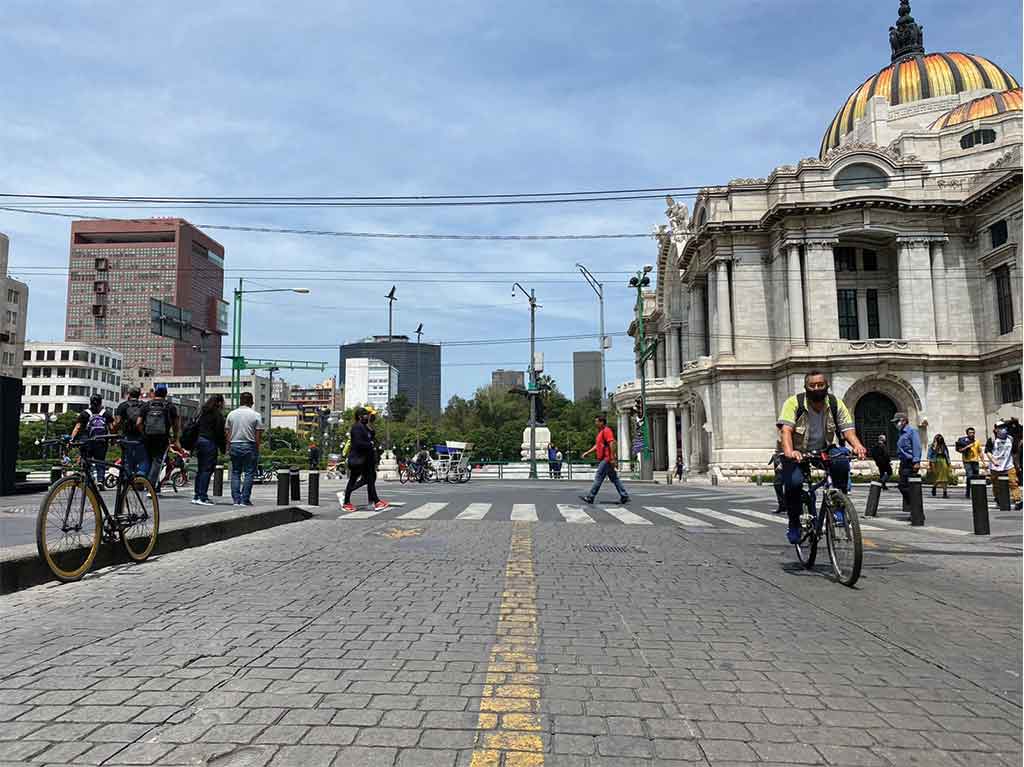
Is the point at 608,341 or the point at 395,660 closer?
the point at 395,660

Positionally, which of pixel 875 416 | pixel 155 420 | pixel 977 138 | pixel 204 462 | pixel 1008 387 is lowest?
pixel 204 462

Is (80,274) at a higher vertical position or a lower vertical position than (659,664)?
higher

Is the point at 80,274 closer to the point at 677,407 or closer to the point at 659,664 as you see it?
the point at 677,407

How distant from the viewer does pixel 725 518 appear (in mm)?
13531

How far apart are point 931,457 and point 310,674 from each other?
20.7 meters

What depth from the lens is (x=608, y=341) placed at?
56.6m

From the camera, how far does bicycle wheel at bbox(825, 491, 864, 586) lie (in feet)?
19.8

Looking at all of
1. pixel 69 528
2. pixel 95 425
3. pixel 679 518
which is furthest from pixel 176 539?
pixel 679 518

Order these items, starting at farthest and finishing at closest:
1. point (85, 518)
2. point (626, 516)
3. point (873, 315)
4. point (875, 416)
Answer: point (873, 315), point (875, 416), point (626, 516), point (85, 518)

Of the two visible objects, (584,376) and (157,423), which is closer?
(157,423)

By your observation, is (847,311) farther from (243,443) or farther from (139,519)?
(139,519)

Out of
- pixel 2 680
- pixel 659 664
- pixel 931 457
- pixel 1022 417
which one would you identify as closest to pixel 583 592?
pixel 659 664

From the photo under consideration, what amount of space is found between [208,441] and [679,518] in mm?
8358

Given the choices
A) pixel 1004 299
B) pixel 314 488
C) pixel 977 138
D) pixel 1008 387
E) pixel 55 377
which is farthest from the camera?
pixel 55 377
